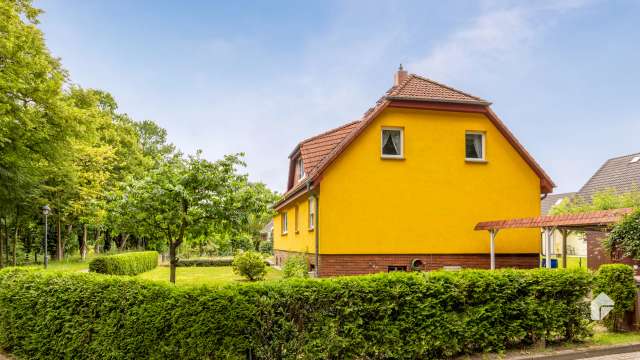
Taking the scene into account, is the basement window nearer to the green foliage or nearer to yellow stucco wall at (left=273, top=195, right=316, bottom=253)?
yellow stucco wall at (left=273, top=195, right=316, bottom=253)

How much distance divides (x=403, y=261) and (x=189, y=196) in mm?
7711

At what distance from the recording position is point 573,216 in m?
12.5

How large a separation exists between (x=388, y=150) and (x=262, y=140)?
817 centimetres

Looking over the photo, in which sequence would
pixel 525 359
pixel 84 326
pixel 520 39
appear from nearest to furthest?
pixel 84 326 → pixel 525 359 → pixel 520 39

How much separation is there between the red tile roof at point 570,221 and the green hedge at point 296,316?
343 cm

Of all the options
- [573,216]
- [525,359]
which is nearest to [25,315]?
[525,359]

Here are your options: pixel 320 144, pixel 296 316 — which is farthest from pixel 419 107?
pixel 296 316

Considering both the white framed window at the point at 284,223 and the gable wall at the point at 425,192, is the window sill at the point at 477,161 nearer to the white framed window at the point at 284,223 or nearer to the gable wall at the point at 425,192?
the gable wall at the point at 425,192

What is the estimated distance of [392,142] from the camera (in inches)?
640

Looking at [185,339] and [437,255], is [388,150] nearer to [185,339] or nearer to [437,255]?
[437,255]

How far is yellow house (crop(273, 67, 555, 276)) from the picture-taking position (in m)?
15.4

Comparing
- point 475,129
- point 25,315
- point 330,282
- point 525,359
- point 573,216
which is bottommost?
point 525,359

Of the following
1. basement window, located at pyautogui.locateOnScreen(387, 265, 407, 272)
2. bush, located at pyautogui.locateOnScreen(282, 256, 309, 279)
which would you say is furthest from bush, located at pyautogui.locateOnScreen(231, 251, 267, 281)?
basement window, located at pyautogui.locateOnScreen(387, 265, 407, 272)

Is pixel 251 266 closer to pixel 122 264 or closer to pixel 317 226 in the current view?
pixel 122 264
